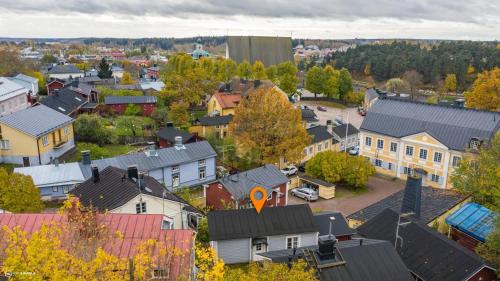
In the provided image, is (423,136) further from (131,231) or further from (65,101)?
(65,101)

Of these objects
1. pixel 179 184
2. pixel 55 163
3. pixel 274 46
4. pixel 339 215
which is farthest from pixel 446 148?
pixel 274 46

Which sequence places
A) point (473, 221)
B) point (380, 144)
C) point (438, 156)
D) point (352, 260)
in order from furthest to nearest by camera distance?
point (380, 144) < point (438, 156) < point (473, 221) < point (352, 260)

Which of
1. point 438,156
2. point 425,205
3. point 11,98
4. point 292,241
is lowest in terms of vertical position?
point 292,241

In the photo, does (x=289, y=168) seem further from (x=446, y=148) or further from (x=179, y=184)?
(x=446, y=148)

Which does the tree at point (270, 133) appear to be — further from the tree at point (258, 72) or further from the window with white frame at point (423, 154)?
the tree at point (258, 72)

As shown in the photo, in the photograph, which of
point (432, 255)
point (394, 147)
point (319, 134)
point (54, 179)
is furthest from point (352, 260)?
point (319, 134)

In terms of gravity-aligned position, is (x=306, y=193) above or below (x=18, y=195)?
below

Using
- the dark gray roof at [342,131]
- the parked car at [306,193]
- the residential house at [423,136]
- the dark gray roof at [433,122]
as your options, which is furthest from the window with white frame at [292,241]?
the dark gray roof at [342,131]
